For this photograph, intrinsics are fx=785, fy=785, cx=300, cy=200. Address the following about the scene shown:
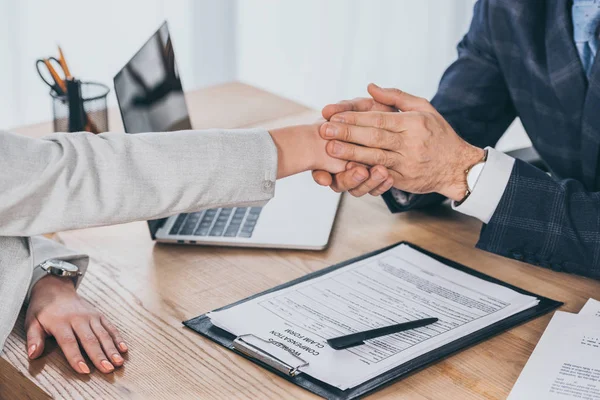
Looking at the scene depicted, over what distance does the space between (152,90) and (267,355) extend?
0.61 metres

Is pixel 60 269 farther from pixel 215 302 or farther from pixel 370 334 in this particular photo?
pixel 370 334

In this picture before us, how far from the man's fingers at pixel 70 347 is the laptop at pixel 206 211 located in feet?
0.92

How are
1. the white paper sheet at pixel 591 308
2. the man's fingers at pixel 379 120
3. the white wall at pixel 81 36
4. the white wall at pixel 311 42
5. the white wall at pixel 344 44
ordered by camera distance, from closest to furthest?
the white paper sheet at pixel 591 308, the man's fingers at pixel 379 120, the white wall at pixel 81 36, the white wall at pixel 311 42, the white wall at pixel 344 44

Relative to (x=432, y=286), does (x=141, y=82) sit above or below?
above

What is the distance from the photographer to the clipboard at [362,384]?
896 mm

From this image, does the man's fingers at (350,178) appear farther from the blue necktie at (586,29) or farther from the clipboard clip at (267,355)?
the blue necktie at (586,29)

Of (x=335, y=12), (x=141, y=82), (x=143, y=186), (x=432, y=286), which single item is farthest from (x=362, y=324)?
(x=335, y=12)

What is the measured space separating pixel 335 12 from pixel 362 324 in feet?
9.96

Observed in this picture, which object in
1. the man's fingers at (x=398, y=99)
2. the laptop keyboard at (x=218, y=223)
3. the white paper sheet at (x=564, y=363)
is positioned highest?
the man's fingers at (x=398, y=99)

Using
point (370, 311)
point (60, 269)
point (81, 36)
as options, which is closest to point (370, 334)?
point (370, 311)

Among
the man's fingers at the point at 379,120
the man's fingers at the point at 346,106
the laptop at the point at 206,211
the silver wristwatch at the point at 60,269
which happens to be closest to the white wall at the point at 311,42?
the laptop at the point at 206,211

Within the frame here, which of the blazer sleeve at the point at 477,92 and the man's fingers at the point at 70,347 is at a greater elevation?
the blazer sleeve at the point at 477,92

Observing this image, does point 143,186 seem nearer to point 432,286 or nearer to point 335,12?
point 432,286

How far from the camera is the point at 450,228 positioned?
136 cm
